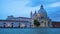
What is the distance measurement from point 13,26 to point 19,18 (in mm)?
2686

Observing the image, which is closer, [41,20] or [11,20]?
[41,20]

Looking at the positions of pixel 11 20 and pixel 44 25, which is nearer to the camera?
pixel 44 25

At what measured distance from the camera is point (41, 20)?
43.3 meters

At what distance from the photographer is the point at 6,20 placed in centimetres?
4553

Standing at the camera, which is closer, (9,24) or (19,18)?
(9,24)

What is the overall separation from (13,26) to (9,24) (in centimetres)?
243

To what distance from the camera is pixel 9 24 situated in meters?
43.9

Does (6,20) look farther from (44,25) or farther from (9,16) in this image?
(44,25)

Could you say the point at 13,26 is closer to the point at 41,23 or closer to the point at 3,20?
the point at 3,20

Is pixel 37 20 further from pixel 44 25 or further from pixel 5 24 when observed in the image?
pixel 5 24

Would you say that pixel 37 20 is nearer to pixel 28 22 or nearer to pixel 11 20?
pixel 28 22

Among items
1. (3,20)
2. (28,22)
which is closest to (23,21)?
(28,22)

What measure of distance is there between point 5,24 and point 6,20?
1215 millimetres

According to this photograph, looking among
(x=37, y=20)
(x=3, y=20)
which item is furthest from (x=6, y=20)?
(x=37, y=20)
